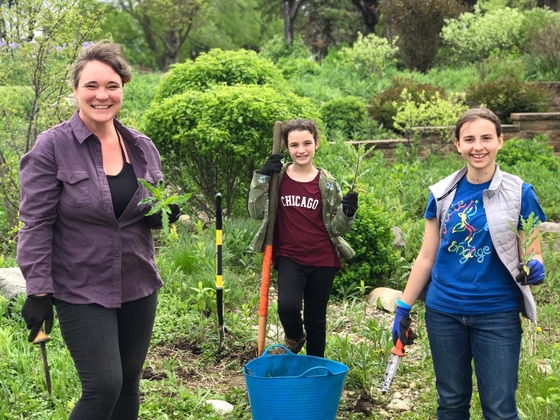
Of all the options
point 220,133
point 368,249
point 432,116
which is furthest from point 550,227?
point 220,133

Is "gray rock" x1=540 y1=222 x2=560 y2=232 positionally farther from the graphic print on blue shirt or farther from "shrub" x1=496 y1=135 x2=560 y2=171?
the graphic print on blue shirt

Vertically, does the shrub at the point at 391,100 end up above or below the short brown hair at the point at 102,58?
above

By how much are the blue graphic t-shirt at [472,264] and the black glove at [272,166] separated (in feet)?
4.53

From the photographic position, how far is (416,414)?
434 centimetres

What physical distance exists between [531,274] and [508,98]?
33.6 feet

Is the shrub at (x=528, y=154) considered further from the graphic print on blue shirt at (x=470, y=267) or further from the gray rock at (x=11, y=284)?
the graphic print on blue shirt at (x=470, y=267)

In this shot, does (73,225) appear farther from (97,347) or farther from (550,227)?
(550,227)

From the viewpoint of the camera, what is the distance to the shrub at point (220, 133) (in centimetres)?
698

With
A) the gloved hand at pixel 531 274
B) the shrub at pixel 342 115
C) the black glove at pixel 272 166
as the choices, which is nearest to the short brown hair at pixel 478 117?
the gloved hand at pixel 531 274

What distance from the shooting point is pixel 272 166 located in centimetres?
443

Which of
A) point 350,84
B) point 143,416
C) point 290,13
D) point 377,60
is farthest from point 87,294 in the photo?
point 290,13

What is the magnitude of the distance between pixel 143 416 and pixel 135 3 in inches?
1419

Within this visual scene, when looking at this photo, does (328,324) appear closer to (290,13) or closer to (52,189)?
(52,189)

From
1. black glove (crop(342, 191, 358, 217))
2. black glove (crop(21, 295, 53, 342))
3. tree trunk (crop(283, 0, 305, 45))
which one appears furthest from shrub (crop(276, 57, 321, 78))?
black glove (crop(21, 295, 53, 342))
